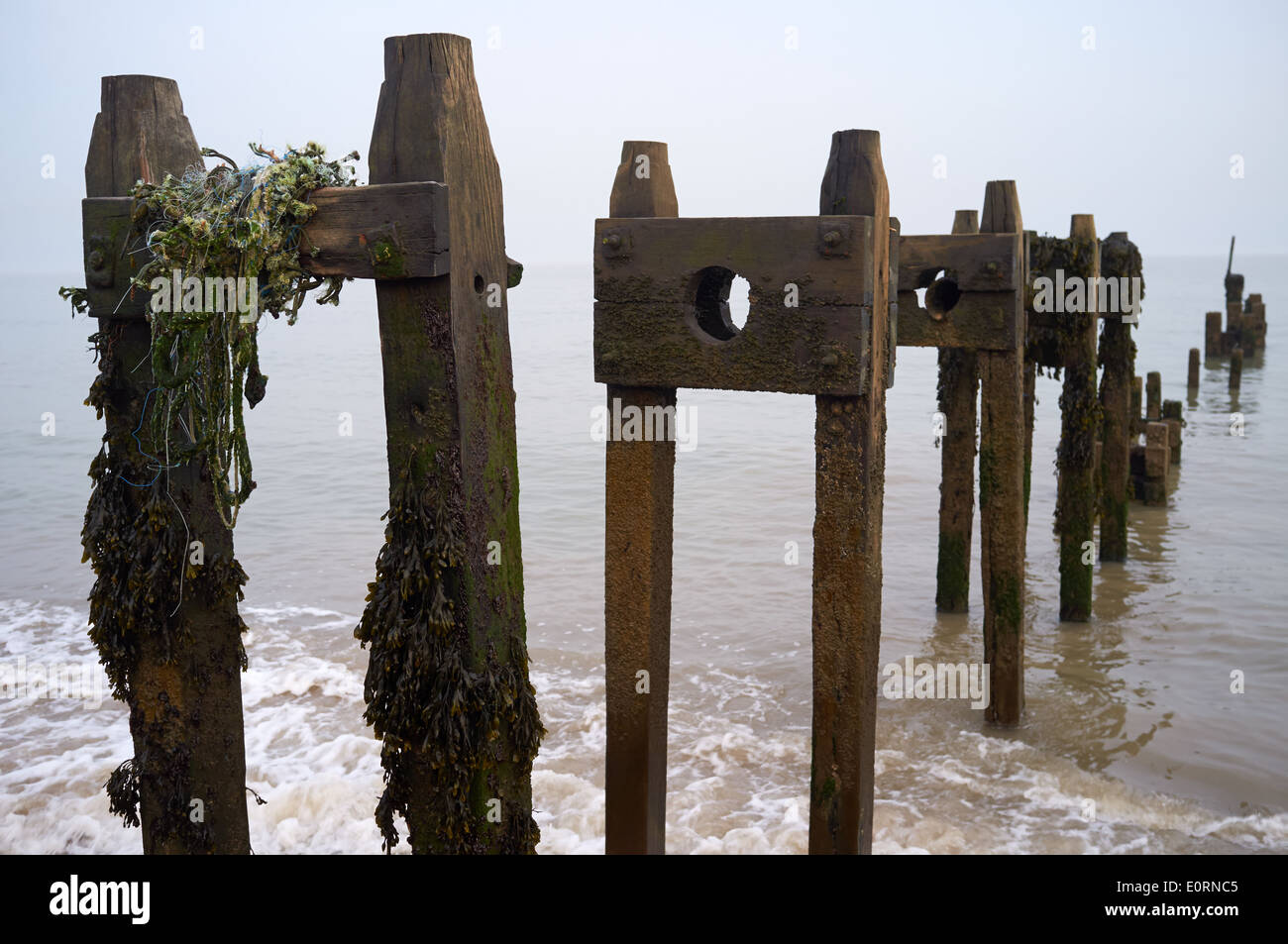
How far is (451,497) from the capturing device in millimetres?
4008

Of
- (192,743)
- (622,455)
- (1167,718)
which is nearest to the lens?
(192,743)

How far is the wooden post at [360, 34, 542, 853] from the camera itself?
389cm

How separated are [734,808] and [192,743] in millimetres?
4068

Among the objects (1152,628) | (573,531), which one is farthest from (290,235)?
(573,531)

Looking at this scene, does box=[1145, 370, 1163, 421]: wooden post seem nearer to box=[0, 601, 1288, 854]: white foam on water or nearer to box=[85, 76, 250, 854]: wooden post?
box=[0, 601, 1288, 854]: white foam on water

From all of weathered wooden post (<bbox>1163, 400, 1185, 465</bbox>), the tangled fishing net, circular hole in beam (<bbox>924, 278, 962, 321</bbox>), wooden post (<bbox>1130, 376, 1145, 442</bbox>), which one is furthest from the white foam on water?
weathered wooden post (<bbox>1163, 400, 1185, 465</bbox>)

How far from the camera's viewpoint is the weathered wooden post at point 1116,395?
11.3 meters

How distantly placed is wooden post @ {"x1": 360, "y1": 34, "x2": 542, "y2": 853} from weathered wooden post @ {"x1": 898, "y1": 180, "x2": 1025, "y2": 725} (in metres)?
4.48

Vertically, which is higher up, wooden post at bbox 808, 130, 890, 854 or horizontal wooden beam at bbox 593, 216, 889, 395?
horizontal wooden beam at bbox 593, 216, 889, 395

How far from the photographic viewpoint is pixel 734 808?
7.70 meters

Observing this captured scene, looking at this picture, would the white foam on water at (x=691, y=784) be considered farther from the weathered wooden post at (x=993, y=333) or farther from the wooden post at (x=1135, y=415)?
the wooden post at (x=1135, y=415)

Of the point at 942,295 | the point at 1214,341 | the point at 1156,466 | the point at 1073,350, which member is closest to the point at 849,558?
the point at 942,295

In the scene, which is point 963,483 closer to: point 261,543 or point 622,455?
point 622,455

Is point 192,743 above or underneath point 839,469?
underneath
